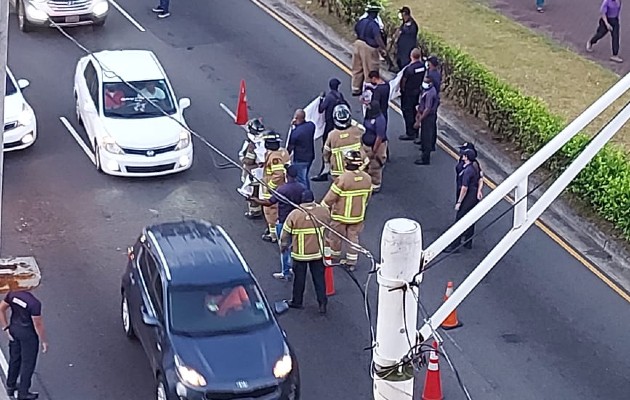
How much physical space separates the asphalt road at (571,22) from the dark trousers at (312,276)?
10978 millimetres

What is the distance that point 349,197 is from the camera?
16281mm

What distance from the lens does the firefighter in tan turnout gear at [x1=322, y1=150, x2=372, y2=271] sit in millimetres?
16203

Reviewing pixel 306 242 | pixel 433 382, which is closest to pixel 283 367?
pixel 433 382

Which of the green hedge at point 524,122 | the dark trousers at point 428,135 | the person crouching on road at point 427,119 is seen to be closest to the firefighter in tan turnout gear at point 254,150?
the person crouching on road at point 427,119

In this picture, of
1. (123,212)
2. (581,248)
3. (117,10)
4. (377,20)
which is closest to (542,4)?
(377,20)

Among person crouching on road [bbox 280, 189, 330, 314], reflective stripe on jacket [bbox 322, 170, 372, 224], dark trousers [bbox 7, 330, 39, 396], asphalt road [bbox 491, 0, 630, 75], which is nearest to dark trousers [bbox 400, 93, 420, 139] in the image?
reflective stripe on jacket [bbox 322, 170, 372, 224]

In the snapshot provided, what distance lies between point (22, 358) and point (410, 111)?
922cm

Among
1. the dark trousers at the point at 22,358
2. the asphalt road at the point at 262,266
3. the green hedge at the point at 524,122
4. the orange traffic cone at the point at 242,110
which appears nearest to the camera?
the dark trousers at the point at 22,358

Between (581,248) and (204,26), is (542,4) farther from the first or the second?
(581,248)

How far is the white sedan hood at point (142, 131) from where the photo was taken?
766 inches

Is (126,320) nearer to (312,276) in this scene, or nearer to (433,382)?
(312,276)

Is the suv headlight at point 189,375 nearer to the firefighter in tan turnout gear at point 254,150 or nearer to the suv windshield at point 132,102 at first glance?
the firefighter in tan turnout gear at point 254,150

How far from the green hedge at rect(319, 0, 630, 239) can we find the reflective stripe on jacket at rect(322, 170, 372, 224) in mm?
2794

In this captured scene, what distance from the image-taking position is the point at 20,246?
1756 centimetres
